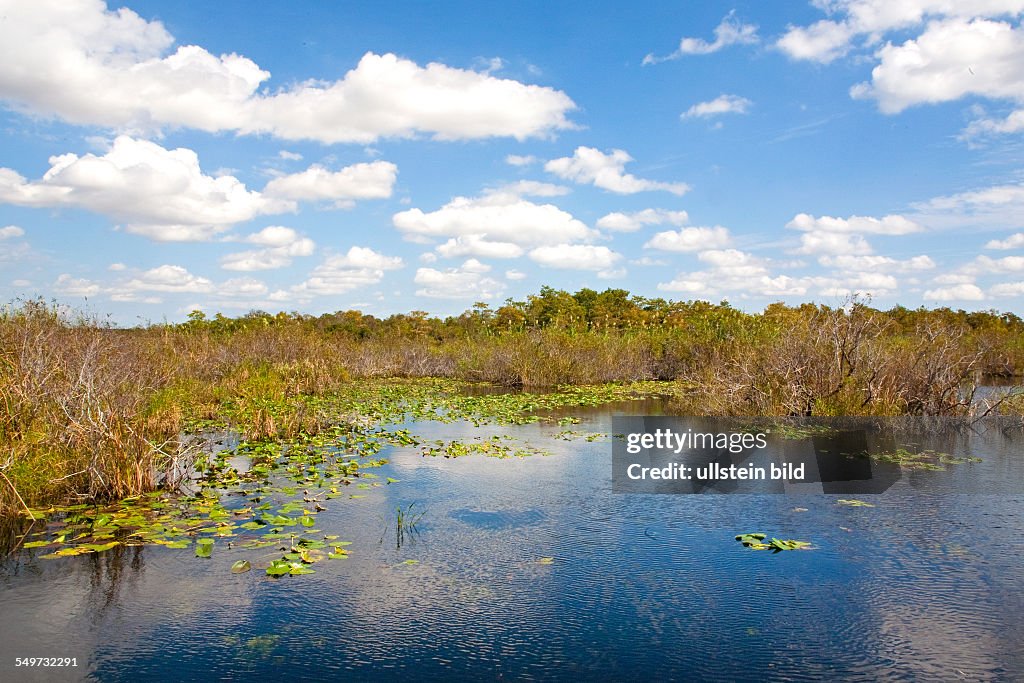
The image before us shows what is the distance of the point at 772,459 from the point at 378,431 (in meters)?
7.30

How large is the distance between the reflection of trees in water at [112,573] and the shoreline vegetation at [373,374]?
1598mm

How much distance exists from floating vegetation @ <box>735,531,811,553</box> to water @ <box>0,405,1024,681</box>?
0.49 ft

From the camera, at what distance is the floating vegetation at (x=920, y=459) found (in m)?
10.3

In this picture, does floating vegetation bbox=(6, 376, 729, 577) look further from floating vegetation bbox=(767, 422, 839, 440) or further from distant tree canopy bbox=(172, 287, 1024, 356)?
distant tree canopy bbox=(172, 287, 1024, 356)

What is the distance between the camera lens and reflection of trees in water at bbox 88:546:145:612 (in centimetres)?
536

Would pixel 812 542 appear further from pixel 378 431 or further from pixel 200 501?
pixel 378 431

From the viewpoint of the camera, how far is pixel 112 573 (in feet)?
19.2

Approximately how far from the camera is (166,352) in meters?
18.0

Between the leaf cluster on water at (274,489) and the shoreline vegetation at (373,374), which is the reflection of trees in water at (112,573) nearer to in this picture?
the leaf cluster on water at (274,489)

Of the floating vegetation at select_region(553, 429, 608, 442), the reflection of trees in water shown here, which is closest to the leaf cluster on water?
the reflection of trees in water

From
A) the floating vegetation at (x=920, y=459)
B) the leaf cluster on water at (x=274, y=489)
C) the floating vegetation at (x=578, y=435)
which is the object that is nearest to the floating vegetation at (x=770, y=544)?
the leaf cluster on water at (x=274, y=489)

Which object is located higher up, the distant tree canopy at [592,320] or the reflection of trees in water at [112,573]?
the distant tree canopy at [592,320]

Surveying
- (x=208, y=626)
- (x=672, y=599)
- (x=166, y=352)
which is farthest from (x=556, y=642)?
(x=166, y=352)
